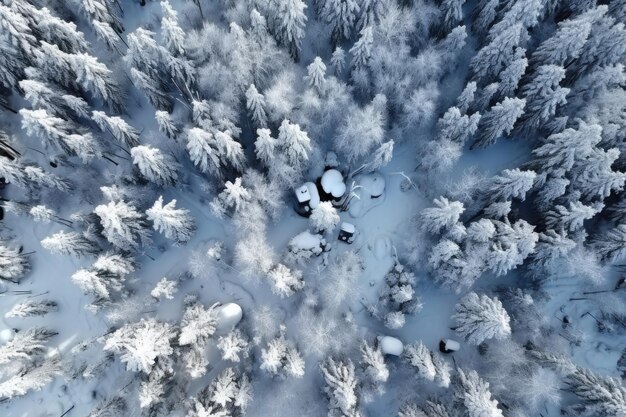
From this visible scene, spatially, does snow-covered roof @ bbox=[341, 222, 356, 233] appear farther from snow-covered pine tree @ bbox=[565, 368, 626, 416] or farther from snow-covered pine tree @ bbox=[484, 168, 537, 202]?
snow-covered pine tree @ bbox=[565, 368, 626, 416]

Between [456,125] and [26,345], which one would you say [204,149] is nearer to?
[456,125]

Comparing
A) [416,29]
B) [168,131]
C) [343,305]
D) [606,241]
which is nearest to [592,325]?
[606,241]

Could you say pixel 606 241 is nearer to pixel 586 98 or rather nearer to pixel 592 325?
pixel 592 325

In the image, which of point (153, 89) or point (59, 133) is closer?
point (59, 133)

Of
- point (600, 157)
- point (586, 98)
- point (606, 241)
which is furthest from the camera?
point (586, 98)

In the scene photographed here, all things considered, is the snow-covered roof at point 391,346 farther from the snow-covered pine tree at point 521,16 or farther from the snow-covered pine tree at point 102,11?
the snow-covered pine tree at point 102,11

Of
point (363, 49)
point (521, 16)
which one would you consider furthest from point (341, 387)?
point (521, 16)
